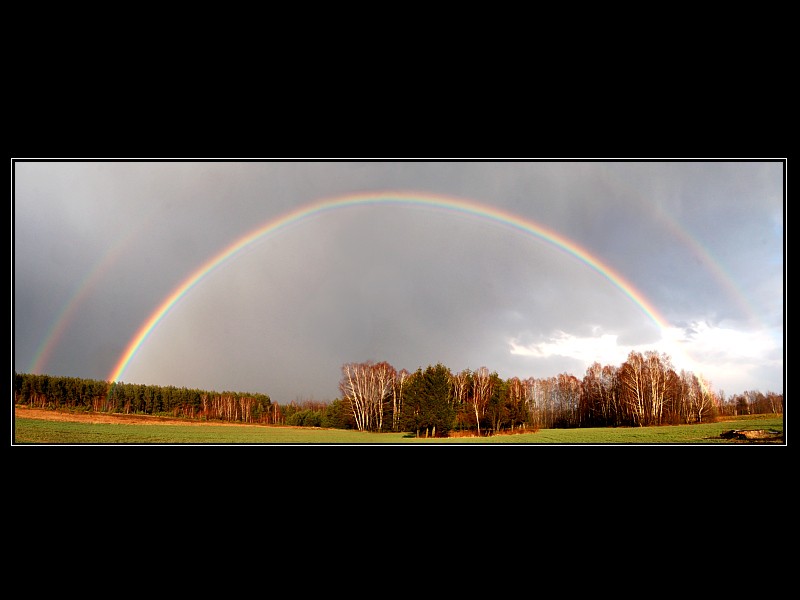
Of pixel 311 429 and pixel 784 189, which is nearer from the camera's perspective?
pixel 784 189

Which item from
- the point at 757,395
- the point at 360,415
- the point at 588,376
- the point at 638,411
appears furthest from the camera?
the point at 588,376

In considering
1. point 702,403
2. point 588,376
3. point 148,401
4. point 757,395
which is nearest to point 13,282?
point 148,401

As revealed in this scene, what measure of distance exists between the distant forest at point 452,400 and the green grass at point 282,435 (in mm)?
531

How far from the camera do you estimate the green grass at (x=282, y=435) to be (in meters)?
10.6

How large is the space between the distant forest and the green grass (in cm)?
53

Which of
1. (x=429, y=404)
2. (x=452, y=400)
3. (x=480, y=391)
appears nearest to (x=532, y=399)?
(x=480, y=391)

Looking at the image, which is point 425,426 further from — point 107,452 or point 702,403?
point 702,403

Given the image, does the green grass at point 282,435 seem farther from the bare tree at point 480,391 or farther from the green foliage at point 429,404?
the bare tree at point 480,391

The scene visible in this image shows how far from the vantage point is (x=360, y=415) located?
12648mm

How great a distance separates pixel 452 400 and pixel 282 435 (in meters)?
5.72

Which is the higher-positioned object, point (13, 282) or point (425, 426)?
point (13, 282)

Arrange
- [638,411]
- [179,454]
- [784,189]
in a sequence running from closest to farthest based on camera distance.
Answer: [179,454] → [784,189] → [638,411]
